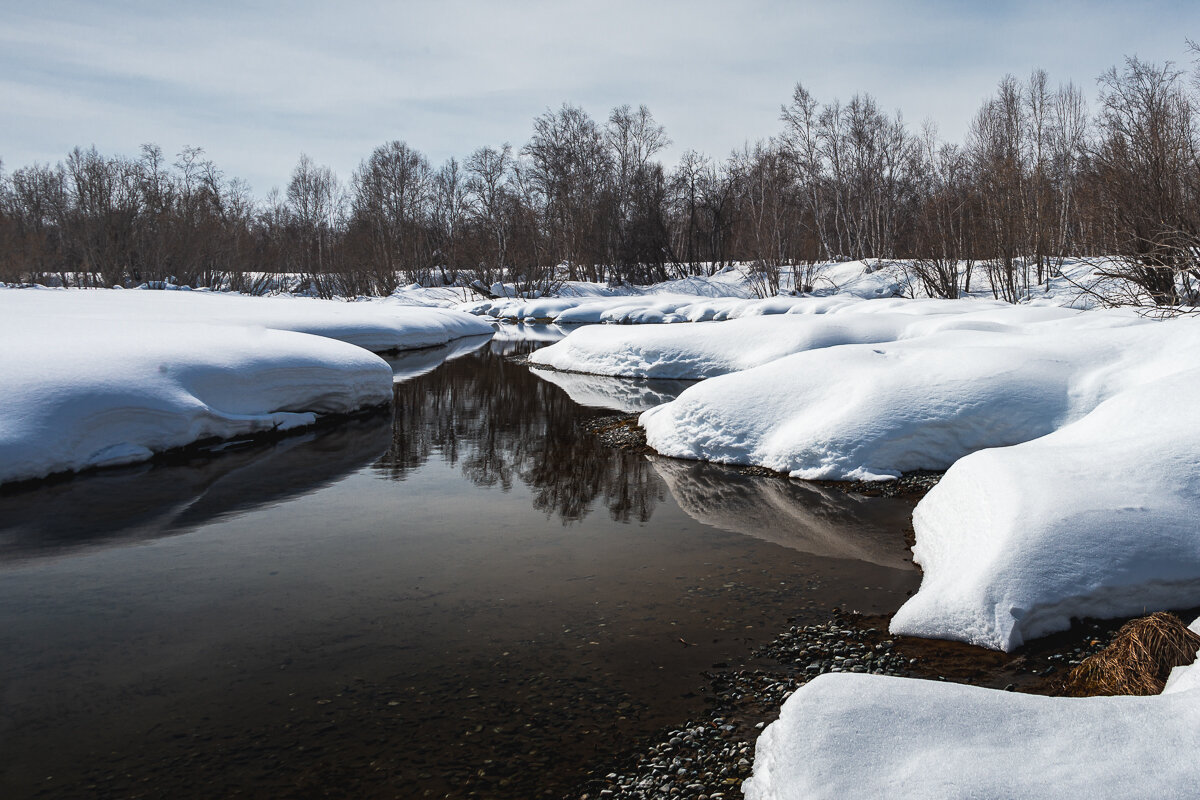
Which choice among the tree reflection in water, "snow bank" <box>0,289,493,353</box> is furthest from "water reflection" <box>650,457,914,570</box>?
"snow bank" <box>0,289,493,353</box>

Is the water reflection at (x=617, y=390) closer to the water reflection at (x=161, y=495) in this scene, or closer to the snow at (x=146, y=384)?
the snow at (x=146, y=384)

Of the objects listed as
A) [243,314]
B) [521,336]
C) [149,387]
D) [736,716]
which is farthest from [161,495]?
[521,336]

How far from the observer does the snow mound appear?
7863 mm

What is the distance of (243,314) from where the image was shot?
55.7ft

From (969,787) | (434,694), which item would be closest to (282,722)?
(434,694)

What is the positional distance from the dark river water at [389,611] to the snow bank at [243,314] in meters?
7.91

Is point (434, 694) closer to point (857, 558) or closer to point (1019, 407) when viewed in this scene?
point (857, 558)

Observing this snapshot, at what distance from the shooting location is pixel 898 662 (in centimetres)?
399

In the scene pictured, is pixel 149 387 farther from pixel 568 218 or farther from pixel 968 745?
pixel 568 218

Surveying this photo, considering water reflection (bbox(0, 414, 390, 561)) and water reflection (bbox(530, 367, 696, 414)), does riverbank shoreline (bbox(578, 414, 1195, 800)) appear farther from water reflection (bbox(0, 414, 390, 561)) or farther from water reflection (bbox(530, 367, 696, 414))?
water reflection (bbox(530, 367, 696, 414))

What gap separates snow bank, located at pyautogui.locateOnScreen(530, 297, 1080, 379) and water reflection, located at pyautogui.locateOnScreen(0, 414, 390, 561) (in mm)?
7555

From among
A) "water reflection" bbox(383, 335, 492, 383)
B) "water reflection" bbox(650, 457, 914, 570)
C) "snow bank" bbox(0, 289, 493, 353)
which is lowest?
"water reflection" bbox(650, 457, 914, 570)

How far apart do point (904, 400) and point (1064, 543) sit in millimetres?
3699

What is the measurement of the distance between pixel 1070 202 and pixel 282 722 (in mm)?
36631
